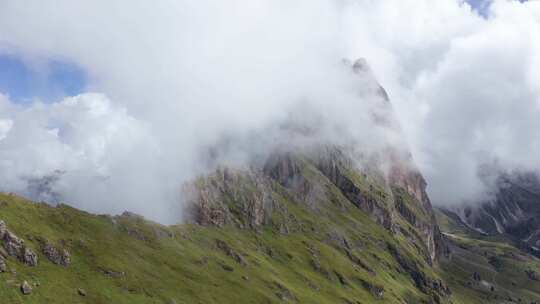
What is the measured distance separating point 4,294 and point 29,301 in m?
9.48

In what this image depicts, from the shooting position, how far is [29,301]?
199500mm

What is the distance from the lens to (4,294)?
19425 cm
